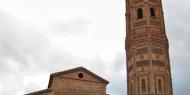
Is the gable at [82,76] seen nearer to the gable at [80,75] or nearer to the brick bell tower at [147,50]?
the gable at [80,75]

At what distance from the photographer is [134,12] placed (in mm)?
45312

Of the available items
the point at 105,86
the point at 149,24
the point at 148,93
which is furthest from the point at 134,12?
the point at 105,86

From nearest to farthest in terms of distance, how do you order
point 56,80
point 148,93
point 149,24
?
point 56,80, point 148,93, point 149,24

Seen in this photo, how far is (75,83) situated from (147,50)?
19352mm

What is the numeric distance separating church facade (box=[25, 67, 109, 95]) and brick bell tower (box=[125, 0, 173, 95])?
1657 centimetres

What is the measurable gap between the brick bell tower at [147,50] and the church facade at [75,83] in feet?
54.4

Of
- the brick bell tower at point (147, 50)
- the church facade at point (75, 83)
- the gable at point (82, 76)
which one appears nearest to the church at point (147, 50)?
the brick bell tower at point (147, 50)

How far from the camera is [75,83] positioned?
970 inches

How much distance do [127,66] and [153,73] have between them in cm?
369

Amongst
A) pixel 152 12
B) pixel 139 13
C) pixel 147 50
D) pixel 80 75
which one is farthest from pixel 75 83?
pixel 152 12

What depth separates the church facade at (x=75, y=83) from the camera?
79.2 ft

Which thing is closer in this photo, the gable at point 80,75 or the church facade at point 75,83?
the church facade at point 75,83

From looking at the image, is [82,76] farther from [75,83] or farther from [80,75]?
[75,83]

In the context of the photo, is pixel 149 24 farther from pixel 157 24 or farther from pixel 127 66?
pixel 127 66
